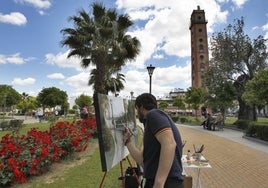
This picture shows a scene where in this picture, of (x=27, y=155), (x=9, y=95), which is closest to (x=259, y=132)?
(x=27, y=155)

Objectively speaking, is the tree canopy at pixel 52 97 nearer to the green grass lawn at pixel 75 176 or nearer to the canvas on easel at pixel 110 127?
the green grass lawn at pixel 75 176

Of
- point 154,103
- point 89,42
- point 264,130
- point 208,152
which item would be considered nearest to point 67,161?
point 208,152

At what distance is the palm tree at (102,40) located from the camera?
17391mm

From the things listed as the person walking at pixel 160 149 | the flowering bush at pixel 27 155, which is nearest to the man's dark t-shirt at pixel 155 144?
the person walking at pixel 160 149

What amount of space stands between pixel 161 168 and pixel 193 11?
86.6m

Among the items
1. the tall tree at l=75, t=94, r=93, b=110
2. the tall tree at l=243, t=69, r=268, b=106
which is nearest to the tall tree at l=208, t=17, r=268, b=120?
the tall tree at l=243, t=69, r=268, b=106

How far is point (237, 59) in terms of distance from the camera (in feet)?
99.8

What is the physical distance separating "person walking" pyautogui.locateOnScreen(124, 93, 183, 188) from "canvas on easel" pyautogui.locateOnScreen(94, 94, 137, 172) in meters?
0.65

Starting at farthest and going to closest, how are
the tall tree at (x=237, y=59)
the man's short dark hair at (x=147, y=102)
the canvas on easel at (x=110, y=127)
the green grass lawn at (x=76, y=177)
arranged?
the tall tree at (x=237, y=59) < the green grass lawn at (x=76, y=177) < the canvas on easel at (x=110, y=127) < the man's short dark hair at (x=147, y=102)

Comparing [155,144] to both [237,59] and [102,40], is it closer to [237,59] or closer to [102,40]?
[102,40]

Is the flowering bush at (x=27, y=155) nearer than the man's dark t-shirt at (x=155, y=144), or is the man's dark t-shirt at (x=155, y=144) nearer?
the man's dark t-shirt at (x=155, y=144)

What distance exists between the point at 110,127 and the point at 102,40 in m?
14.2

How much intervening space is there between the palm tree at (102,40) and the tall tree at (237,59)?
14.6 m

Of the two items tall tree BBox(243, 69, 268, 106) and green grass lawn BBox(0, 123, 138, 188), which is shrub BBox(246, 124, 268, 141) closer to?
tall tree BBox(243, 69, 268, 106)
